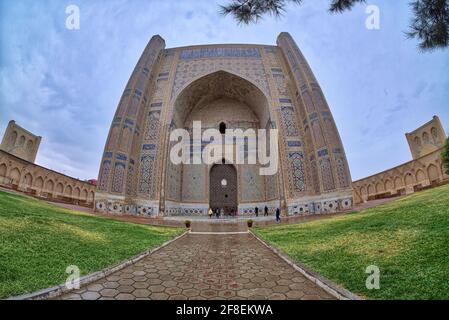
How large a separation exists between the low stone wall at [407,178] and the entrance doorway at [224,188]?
841 cm

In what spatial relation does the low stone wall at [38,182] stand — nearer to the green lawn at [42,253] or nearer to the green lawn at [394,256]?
the green lawn at [42,253]

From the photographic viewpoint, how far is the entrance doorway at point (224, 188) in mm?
17406

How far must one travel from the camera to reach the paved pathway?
2201 millimetres

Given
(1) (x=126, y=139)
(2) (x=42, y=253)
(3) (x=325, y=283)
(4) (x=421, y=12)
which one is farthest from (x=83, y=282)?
(1) (x=126, y=139)

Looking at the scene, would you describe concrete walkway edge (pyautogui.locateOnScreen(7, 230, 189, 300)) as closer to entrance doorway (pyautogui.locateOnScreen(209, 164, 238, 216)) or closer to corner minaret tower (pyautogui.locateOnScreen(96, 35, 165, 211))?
corner minaret tower (pyautogui.locateOnScreen(96, 35, 165, 211))

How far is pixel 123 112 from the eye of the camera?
48.6 feet

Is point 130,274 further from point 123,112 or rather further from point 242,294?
point 123,112

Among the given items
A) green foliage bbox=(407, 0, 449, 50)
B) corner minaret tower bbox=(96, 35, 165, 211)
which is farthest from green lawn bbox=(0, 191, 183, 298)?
corner minaret tower bbox=(96, 35, 165, 211)

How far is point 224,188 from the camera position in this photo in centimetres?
1772

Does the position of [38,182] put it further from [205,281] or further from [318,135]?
[205,281]

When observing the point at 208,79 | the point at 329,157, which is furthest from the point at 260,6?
the point at 208,79

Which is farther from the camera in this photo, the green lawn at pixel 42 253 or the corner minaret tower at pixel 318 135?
the corner minaret tower at pixel 318 135

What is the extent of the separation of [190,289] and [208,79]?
17021mm

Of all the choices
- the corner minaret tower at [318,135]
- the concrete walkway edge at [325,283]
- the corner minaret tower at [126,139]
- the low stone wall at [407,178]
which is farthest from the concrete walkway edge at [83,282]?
the low stone wall at [407,178]
